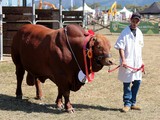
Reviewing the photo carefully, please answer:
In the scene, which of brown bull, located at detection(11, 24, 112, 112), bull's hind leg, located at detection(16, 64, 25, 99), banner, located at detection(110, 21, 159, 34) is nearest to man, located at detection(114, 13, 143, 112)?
brown bull, located at detection(11, 24, 112, 112)

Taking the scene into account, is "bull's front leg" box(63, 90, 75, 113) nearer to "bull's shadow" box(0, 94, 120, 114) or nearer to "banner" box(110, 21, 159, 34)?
"bull's shadow" box(0, 94, 120, 114)

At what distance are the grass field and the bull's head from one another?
3.19 feet

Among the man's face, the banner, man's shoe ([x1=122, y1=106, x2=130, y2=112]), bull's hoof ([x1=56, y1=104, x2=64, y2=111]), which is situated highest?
the man's face

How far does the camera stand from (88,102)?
7.77 m

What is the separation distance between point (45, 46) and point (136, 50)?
1634mm

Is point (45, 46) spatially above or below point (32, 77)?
above

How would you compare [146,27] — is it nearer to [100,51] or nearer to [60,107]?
[60,107]

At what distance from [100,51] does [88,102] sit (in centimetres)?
174

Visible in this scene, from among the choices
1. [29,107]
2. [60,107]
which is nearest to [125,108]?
[60,107]

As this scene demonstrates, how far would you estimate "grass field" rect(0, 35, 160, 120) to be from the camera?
A: 6.67 metres

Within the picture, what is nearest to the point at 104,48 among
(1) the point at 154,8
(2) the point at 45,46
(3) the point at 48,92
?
(2) the point at 45,46

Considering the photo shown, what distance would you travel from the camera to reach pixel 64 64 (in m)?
6.70

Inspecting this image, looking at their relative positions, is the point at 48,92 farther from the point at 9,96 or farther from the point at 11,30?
the point at 11,30

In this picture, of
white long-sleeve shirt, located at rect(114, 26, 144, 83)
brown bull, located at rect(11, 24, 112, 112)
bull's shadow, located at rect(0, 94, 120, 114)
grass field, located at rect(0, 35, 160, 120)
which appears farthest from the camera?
bull's shadow, located at rect(0, 94, 120, 114)
